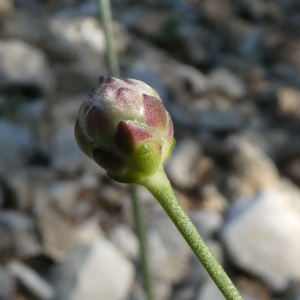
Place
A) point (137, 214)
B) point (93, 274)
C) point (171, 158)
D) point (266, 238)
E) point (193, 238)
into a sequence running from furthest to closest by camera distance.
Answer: point (171, 158), point (266, 238), point (93, 274), point (137, 214), point (193, 238)

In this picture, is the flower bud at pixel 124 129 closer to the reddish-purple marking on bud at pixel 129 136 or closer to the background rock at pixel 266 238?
the reddish-purple marking on bud at pixel 129 136

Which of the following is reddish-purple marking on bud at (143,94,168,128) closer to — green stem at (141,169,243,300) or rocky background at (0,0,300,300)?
green stem at (141,169,243,300)

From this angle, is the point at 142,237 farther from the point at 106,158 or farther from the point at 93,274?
the point at 93,274

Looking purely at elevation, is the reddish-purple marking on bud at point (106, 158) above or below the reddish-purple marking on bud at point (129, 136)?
below

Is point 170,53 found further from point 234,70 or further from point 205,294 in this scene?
point 205,294

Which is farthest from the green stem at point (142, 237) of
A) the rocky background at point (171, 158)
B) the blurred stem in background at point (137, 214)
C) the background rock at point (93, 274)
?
the background rock at point (93, 274)

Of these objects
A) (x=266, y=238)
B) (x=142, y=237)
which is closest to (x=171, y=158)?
(x=266, y=238)

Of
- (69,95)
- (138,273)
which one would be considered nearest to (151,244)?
(138,273)
